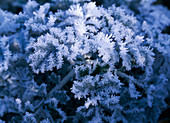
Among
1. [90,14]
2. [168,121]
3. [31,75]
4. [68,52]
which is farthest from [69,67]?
[168,121]

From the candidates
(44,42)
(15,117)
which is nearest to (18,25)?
(44,42)

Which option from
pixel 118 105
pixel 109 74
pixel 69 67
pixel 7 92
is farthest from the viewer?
pixel 7 92

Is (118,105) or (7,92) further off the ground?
(7,92)

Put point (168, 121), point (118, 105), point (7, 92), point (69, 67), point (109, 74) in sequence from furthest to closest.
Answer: point (168, 121)
point (7, 92)
point (69, 67)
point (118, 105)
point (109, 74)

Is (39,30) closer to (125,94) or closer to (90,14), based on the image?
(90,14)

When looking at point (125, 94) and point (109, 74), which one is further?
point (125, 94)

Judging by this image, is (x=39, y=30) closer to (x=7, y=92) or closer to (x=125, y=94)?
(x=7, y=92)

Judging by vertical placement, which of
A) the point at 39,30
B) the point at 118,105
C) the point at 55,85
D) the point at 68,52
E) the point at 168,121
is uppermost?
the point at 39,30
